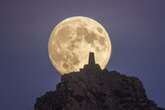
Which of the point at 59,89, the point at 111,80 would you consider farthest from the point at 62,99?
the point at 111,80

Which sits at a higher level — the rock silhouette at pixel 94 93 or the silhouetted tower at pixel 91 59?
the silhouetted tower at pixel 91 59

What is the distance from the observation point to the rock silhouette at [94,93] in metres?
146

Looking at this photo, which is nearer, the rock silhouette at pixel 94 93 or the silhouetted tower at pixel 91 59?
the rock silhouette at pixel 94 93

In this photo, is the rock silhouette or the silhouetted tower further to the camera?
the silhouetted tower

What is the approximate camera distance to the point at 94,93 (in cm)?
14825

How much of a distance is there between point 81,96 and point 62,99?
600 cm

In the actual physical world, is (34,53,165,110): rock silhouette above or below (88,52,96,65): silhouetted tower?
below

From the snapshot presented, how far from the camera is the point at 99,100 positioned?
148 metres

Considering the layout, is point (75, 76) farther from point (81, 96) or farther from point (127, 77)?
point (127, 77)

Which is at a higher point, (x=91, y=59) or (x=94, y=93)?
(x=91, y=59)

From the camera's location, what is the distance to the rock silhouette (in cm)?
14625

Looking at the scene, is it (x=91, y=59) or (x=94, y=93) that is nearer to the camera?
(x=94, y=93)

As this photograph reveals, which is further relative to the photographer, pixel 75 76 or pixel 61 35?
pixel 61 35

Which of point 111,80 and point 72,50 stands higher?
point 72,50
